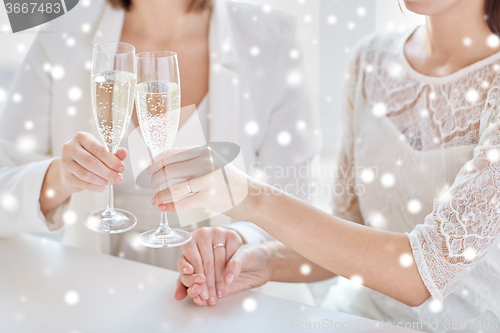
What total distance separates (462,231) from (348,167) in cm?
45

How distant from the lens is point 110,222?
827mm

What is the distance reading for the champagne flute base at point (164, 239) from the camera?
0.77 metres

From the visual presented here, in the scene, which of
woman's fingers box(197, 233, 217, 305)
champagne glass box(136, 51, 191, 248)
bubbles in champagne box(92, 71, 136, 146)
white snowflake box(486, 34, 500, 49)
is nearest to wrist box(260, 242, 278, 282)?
woman's fingers box(197, 233, 217, 305)

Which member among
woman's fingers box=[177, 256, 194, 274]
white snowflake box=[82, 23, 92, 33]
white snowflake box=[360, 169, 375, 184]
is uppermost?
white snowflake box=[82, 23, 92, 33]

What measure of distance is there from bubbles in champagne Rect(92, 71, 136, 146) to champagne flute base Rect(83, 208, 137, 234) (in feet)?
0.54

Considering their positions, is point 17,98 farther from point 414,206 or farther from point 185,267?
point 414,206

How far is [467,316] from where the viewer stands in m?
1.01

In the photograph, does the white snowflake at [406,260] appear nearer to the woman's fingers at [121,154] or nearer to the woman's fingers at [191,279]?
the woman's fingers at [191,279]

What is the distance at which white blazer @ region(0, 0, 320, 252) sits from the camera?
4.29ft

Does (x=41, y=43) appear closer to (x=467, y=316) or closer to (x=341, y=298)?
(x=341, y=298)

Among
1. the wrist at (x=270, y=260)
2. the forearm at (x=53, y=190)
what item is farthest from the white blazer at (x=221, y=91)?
the wrist at (x=270, y=260)

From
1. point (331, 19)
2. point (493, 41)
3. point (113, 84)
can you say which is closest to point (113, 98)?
point (113, 84)

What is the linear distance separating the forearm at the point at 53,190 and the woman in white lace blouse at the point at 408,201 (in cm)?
36

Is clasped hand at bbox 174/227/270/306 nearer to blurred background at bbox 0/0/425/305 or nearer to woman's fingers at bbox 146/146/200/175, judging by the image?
woman's fingers at bbox 146/146/200/175
